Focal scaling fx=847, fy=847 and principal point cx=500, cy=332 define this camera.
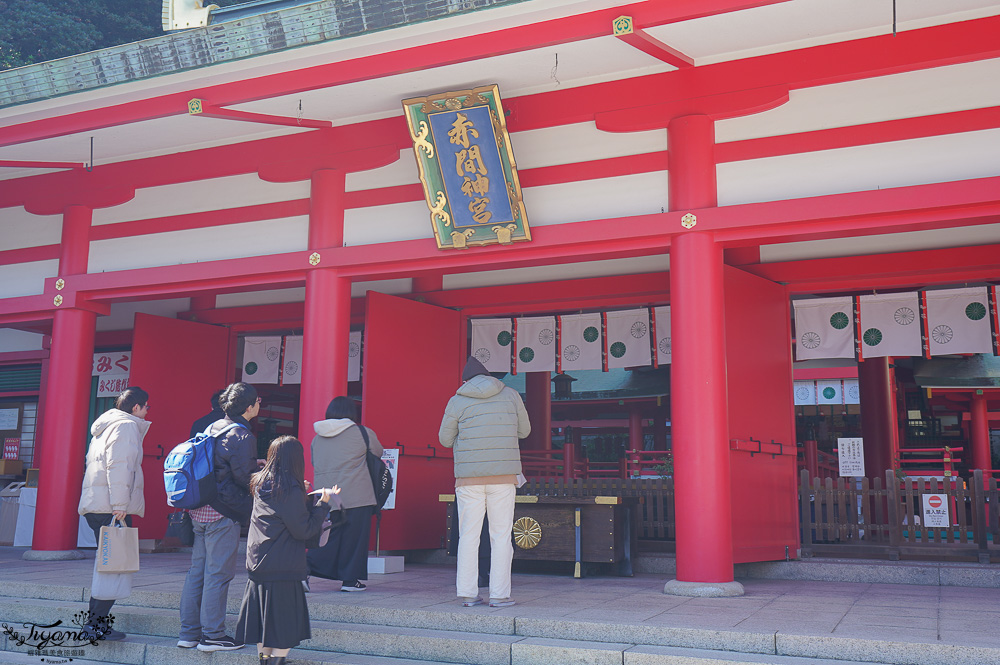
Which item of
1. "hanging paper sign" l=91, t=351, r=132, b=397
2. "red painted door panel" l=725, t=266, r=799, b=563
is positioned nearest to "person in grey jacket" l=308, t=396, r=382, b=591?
"red painted door panel" l=725, t=266, r=799, b=563

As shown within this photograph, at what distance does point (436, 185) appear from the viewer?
6539 mm

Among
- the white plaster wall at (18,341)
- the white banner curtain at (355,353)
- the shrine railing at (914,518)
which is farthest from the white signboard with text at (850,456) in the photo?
the white plaster wall at (18,341)

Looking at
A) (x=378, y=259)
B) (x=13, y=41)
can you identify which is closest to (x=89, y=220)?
(x=378, y=259)

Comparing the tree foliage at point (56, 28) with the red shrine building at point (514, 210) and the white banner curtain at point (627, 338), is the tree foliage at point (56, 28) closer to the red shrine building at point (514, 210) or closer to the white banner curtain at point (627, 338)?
the red shrine building at point (514, 210)

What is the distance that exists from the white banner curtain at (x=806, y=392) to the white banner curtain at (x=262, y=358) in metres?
9.32

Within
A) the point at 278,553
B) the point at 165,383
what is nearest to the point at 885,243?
the point at 278,553

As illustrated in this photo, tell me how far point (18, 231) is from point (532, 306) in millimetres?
5381

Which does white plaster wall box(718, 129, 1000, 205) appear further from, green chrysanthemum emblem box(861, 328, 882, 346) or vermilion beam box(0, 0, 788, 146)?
green chrysanthemum emblem box(861, 328, 882, 346)

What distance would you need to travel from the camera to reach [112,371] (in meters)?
10.6

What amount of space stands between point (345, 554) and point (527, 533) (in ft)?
5.70

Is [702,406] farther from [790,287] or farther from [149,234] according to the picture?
[149,234]

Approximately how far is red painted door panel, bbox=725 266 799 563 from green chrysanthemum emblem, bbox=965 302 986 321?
5.25 ft

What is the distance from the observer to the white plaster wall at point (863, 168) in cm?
541

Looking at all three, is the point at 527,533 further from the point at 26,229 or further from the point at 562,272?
the point at 26,229
